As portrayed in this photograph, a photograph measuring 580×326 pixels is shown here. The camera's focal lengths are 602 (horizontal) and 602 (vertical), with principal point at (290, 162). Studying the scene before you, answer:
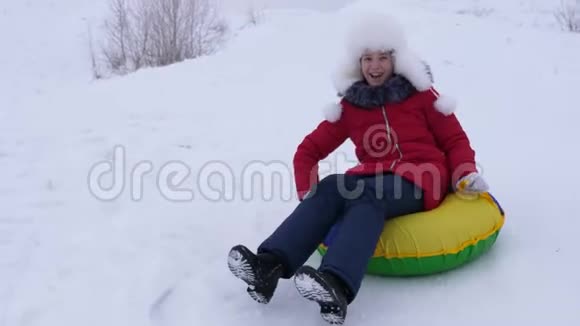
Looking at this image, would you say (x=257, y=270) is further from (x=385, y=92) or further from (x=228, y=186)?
(x=228, y=186)

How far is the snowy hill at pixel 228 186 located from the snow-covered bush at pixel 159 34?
84.9 inches

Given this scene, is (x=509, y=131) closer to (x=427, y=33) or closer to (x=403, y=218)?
(x=403, y=218)

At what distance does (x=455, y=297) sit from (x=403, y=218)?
1.02ft

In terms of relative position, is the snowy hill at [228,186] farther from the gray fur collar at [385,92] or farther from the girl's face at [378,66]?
the girl's face at [378,66]

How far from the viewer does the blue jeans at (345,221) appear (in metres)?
1.77

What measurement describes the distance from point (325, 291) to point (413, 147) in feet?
2.61

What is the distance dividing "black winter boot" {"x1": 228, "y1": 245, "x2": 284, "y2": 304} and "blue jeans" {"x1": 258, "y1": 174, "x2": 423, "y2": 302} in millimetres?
44

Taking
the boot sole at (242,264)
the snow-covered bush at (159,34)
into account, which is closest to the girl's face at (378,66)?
the boot sole at (242,264)

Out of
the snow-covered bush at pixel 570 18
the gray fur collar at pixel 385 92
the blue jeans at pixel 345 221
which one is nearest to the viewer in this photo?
the blue jeans at pixel 345 221

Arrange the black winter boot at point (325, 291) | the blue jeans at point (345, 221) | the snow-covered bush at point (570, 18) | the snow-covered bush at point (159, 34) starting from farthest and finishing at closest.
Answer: the snow-covered bush at point (159, 34) → the snow-covered bush at point (570, 18) → the blue jeans at point (345, 221) → the black winter boot at point (325, 291)

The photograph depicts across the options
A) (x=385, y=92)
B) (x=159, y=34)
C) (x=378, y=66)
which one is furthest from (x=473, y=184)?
(x=159, y=34)

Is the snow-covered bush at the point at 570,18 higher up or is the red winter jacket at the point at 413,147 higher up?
the snow-covered bush at the point at 570,18

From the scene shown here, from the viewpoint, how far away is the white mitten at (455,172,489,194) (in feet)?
6.89

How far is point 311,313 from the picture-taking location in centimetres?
191
